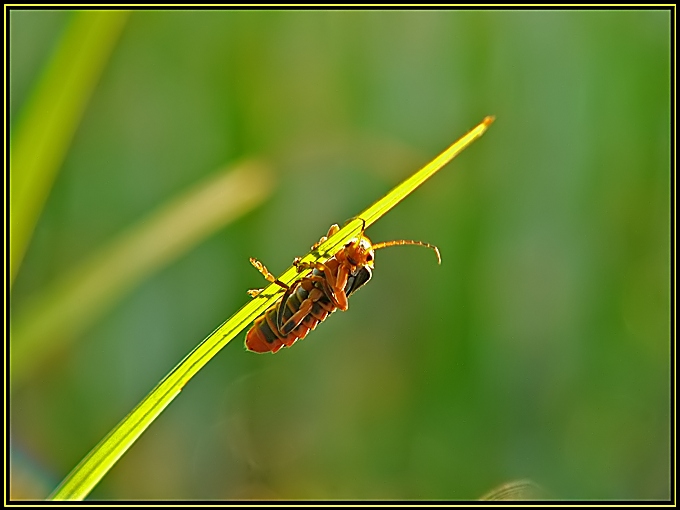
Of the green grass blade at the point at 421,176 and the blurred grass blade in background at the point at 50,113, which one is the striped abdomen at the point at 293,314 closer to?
the green grass blade at the point at 421,176

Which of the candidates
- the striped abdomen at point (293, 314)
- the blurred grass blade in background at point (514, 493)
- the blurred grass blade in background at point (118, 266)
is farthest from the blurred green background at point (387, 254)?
the striped abdomen at point (293, 314)

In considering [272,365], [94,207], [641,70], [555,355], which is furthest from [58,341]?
[641,70]

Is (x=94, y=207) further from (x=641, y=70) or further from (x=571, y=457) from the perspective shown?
(x=641, y=70)

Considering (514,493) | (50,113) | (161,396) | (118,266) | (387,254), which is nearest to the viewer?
(161,396)

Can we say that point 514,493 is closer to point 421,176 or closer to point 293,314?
point 293,314

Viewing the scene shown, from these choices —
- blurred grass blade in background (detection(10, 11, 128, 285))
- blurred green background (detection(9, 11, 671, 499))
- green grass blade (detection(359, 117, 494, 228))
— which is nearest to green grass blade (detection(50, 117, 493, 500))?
green grass blade (detection(359, 117, 494, 228))

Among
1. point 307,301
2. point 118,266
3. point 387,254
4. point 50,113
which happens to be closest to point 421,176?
point 307,301

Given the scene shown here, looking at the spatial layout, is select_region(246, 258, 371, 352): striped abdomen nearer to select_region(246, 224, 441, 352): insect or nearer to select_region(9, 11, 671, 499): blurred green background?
select_region(246, 224, 441, 352): insect
